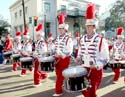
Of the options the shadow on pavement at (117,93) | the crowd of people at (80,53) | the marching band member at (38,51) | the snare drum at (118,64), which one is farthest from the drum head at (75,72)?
the marching band member at (38,51)

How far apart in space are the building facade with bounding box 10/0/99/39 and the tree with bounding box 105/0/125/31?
3.58 meters

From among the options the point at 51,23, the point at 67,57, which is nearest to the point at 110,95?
the point at 67,57

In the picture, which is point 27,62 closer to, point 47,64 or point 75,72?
point 47,64

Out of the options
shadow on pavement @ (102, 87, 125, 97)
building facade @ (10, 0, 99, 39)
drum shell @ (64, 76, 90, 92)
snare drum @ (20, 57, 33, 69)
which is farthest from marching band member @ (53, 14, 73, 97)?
building facade @ (10, 0, 99, 39)

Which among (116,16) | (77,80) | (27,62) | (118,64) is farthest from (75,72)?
(116,16)

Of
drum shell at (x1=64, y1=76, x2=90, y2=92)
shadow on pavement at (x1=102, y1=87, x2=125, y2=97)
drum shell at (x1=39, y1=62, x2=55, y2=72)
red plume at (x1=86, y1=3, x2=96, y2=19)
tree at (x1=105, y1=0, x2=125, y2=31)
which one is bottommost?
shadow on pavement at (x1=102, y1=87, x2=125, y2=97)

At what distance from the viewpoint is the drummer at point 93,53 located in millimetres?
5012

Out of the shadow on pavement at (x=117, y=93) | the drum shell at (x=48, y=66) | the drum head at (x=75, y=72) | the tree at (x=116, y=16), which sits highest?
the tree at (x=116, y=16)

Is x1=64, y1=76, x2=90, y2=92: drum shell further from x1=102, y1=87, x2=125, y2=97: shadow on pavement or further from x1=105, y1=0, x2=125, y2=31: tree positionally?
x1=105, y1=0, x2=125, y2=31: tree

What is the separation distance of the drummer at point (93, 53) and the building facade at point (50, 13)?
25.0 m

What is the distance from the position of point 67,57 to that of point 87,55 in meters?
1.86

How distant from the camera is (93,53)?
→ 5.18 metres

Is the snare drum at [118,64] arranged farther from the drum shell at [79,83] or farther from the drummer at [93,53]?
the drum shell at [79,83]

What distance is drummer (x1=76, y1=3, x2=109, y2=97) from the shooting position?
501cm
